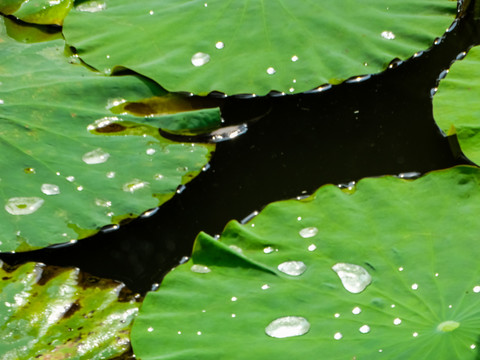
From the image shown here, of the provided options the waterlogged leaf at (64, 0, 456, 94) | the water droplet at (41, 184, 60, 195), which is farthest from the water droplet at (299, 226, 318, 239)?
the water droplet at (41, 184, 60, 195)

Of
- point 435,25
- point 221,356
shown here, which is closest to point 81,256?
point 221,356

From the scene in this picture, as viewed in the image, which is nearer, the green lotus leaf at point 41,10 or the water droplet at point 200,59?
the water droplet at point 200,59

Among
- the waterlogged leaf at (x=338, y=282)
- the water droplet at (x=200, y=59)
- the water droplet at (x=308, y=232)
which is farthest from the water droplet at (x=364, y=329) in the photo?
the water droplet at (x=200, y=59)

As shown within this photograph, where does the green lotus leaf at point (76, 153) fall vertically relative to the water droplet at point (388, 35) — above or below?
below

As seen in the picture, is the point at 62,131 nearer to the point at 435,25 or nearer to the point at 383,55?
the point at 383,55

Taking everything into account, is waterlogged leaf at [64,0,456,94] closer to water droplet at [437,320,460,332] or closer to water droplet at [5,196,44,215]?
water droplet at [5,196,44,215]

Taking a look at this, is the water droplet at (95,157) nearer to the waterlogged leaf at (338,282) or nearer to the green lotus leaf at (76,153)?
the green lotus leaf at (76,153)
